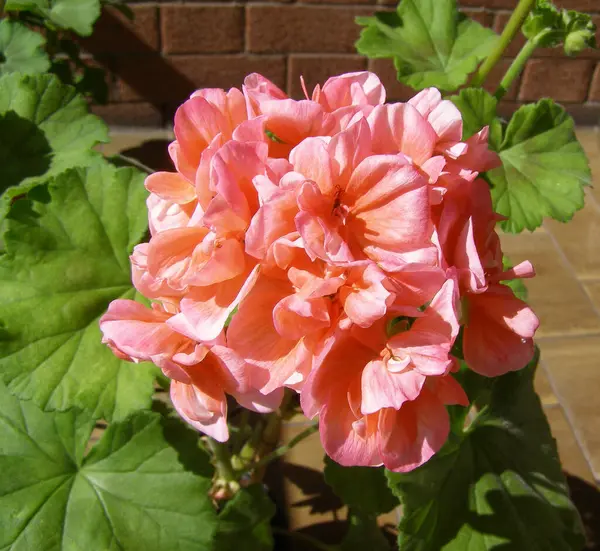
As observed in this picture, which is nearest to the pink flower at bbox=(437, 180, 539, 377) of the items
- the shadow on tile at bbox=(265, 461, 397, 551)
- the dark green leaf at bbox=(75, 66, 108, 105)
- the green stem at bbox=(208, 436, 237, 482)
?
the green stem at bbox=(208, 436, 237, 482)

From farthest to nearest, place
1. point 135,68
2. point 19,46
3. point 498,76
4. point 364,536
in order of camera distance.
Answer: point 498,76, point 135,68, point 19,46, point 364,536

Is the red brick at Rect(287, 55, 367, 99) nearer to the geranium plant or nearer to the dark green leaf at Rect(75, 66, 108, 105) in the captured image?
the dark green leaf at Rect(75, 66, 108, 105)

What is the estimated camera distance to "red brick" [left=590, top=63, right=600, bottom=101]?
Result: 2.53 meters

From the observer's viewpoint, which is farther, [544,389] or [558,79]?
[558,79]

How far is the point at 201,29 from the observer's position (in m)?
2.22

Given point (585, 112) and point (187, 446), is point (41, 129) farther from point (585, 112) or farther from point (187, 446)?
point (585, 112)

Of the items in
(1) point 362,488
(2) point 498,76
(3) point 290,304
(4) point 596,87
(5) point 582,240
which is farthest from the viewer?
(4) point 596,87

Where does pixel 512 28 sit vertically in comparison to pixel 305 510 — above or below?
above

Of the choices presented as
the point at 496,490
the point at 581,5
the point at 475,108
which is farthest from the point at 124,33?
the point at 496,490

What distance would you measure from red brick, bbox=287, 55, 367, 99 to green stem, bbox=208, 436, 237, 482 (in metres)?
1.49

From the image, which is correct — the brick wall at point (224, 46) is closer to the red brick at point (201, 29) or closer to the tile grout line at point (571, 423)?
the red brick at point (201, 29)

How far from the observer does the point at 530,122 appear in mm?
1095

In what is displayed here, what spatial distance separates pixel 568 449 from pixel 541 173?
76cm

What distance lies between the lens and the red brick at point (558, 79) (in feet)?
8.16
